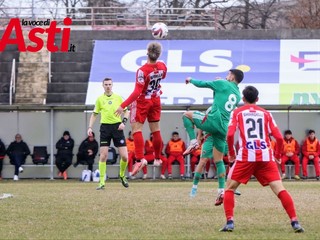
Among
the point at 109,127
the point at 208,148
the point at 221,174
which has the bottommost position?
the point at 221,174

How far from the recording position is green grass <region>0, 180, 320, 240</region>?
10.2 meters

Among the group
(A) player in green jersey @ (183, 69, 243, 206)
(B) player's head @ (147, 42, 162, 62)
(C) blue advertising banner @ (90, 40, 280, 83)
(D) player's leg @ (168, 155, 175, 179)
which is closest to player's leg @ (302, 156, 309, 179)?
(C) blue advertising banner @ (90, 40, 280, 83)

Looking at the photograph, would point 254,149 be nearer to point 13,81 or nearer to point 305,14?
point 13,81

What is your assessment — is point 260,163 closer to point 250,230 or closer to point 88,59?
point 250,230

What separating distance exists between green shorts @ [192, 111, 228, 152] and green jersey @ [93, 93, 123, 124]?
428 centimetres

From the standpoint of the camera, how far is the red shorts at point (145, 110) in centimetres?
1500

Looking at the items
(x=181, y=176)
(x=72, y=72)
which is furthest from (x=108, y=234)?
(x=72, y=72)

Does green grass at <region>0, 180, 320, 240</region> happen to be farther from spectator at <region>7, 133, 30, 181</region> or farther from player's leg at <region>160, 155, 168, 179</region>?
player's leg at <region>160, 155, 168, 179</region>

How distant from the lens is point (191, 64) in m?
32.9

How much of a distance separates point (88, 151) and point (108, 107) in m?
10.6

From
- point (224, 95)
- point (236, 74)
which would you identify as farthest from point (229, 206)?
point (224, 95)

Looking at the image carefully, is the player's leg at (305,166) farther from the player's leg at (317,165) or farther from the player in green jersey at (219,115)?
the player in green jersey at (219,115)

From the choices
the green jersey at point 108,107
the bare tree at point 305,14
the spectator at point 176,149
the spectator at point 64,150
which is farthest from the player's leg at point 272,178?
the bare tree at point 305,14

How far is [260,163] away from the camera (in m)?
10.5
